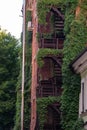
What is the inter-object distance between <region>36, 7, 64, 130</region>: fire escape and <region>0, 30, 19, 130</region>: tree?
18116 mm

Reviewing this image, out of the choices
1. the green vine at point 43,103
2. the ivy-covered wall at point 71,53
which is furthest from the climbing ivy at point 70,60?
the green vine at point 43,103

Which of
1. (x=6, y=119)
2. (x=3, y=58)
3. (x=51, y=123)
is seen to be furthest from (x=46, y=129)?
(x=3, y=58)

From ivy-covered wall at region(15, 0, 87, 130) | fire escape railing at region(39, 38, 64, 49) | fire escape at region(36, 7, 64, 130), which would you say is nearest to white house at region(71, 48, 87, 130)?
ivy-covered wall at region(15, 0, 87, 130)

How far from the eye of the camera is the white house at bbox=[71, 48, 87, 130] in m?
24.3

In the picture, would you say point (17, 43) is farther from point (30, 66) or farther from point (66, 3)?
point (66, 3)

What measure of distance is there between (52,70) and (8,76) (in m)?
21.7

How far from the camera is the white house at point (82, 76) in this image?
24348 mm

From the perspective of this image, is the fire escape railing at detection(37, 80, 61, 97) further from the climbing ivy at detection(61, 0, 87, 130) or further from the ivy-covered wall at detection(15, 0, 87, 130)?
the climbing ivy at detection(61, 0, 87, 130)

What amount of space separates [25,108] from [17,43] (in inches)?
727

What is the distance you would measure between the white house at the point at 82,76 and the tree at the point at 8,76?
27.7 meters

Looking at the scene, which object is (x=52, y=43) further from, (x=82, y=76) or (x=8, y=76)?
Answer: (x=8, y=76)

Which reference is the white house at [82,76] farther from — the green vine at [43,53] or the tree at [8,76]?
the tree at [8,76]

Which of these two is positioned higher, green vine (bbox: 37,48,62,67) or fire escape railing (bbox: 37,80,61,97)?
A: green vine (bbox: 37,48,62,67)

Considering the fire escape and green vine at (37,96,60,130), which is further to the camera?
the fire escape
